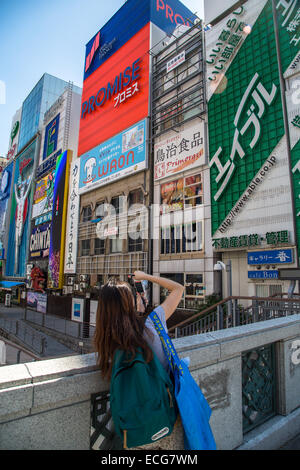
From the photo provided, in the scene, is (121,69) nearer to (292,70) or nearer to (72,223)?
(72,223)

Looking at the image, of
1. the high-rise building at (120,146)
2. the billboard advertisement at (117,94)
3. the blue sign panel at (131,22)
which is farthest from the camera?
the blue sign panel at (131,22)

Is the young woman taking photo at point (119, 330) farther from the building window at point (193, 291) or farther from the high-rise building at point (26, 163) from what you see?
the high-rise building at point (26, 163)

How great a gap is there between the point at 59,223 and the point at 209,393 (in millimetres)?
32854

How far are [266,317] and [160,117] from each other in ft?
64.8

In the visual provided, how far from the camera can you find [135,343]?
184 centimetres

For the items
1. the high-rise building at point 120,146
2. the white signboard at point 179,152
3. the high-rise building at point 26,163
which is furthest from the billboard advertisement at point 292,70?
the high-rise building at point 26,163

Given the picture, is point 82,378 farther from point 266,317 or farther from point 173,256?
point 173,256

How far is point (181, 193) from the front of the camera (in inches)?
840

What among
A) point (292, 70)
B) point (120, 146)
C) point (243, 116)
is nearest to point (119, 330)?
point (292, 70)

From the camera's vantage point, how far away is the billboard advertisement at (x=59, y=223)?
107ft

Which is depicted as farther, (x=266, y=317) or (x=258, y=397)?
(x=266, y=317)

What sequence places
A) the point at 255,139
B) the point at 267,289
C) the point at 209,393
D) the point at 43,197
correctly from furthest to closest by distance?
the point at 43,197 → the point at 255,139 → the point at 267,289 → the point at 209,393

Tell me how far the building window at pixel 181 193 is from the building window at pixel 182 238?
1.50 meters
